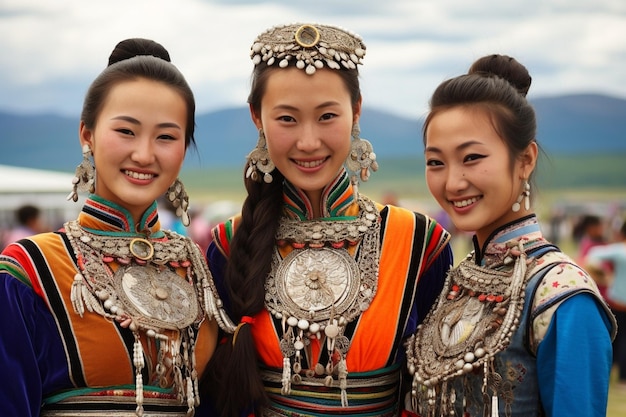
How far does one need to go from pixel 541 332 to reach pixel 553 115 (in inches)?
7739

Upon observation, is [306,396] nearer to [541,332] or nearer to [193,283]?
[193,283]

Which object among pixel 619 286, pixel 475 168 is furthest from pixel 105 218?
pixel 619 286

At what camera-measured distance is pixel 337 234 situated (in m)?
3.33

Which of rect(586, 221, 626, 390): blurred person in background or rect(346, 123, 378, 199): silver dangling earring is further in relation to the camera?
rect(586, 221, 626, 390): blurred person in background

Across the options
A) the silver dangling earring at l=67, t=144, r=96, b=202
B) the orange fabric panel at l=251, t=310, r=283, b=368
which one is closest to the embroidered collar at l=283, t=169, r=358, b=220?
the orange fabric panel at l=251, t=310, r=283, b=368

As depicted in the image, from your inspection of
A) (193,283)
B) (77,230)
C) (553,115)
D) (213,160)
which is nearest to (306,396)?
(193,283)

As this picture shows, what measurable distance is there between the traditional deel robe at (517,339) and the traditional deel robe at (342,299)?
197 millimetres

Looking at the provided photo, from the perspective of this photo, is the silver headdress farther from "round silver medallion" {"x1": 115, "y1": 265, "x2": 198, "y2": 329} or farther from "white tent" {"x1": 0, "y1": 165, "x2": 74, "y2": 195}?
"white tent" {"x1": 0, "y1": 165, "x2": 74, "y2": 195}

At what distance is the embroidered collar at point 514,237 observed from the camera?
284 centimetres

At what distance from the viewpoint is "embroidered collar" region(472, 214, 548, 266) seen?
284cm

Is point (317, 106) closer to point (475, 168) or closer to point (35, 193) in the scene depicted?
point (475, 168)

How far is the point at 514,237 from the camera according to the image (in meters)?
2.87

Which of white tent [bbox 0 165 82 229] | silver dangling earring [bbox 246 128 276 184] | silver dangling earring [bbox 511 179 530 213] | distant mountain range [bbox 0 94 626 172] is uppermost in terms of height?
distant mountain range [bbox 0 94 626 172]

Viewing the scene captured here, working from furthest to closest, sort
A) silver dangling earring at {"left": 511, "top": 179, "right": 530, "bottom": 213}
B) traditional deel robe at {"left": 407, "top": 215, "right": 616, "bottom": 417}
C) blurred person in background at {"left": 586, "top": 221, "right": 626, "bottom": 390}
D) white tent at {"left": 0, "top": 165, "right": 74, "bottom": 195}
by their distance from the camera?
white tent at {"left": 0, "top": 165, "right": 74, "bottom": 195}
blurred person in background at {"left": 586, "top": 221, "right": 626, "bottom": 390}
silver dangling earring at {"left": 511, "top": 179, "right": 530, "bottom": 213}
traditional deel robe at {"left": 407, "top": 215, "right": 616, "bottom": 417}
